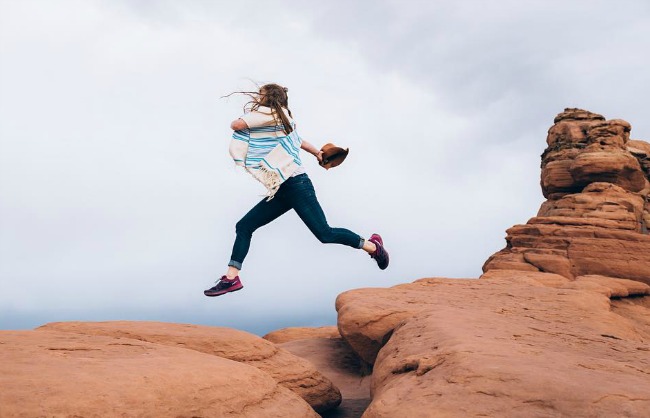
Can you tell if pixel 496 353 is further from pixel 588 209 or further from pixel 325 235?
pixel 588 209

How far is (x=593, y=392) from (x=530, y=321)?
3.20 metres

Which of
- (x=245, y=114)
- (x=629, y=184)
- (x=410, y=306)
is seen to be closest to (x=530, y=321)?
(x=410, y=306)

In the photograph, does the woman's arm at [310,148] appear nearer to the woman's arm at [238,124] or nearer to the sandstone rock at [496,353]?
the woman's arm at [238,124]

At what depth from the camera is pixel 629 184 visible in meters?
17.7

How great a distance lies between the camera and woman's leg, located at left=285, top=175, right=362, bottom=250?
647 centimetres

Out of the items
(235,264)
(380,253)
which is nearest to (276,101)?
(235,264)

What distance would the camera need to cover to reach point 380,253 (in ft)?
23.8

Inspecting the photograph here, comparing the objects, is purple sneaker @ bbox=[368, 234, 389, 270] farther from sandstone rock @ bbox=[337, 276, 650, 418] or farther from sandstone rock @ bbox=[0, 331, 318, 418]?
sandstone rock @ bbox=[0, 331, 318, 418]

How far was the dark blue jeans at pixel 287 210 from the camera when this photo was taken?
6480 millimetres

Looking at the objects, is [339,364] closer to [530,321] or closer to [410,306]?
[410,306]

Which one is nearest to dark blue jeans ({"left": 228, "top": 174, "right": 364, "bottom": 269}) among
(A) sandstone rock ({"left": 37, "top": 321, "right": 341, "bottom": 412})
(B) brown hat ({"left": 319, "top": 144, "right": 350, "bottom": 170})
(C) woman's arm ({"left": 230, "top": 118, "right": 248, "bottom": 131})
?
(B) brown hat ({"left": 319, "top": 144, "right": 350, "bottom": 170})

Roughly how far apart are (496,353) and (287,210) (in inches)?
126

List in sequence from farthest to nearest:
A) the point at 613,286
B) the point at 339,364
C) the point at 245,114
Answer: the point at 613,286 < the point at 339,364 < the point at 245,114

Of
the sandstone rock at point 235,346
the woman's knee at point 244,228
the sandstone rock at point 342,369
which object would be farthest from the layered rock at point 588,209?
the sandstone rock at point 235,346
